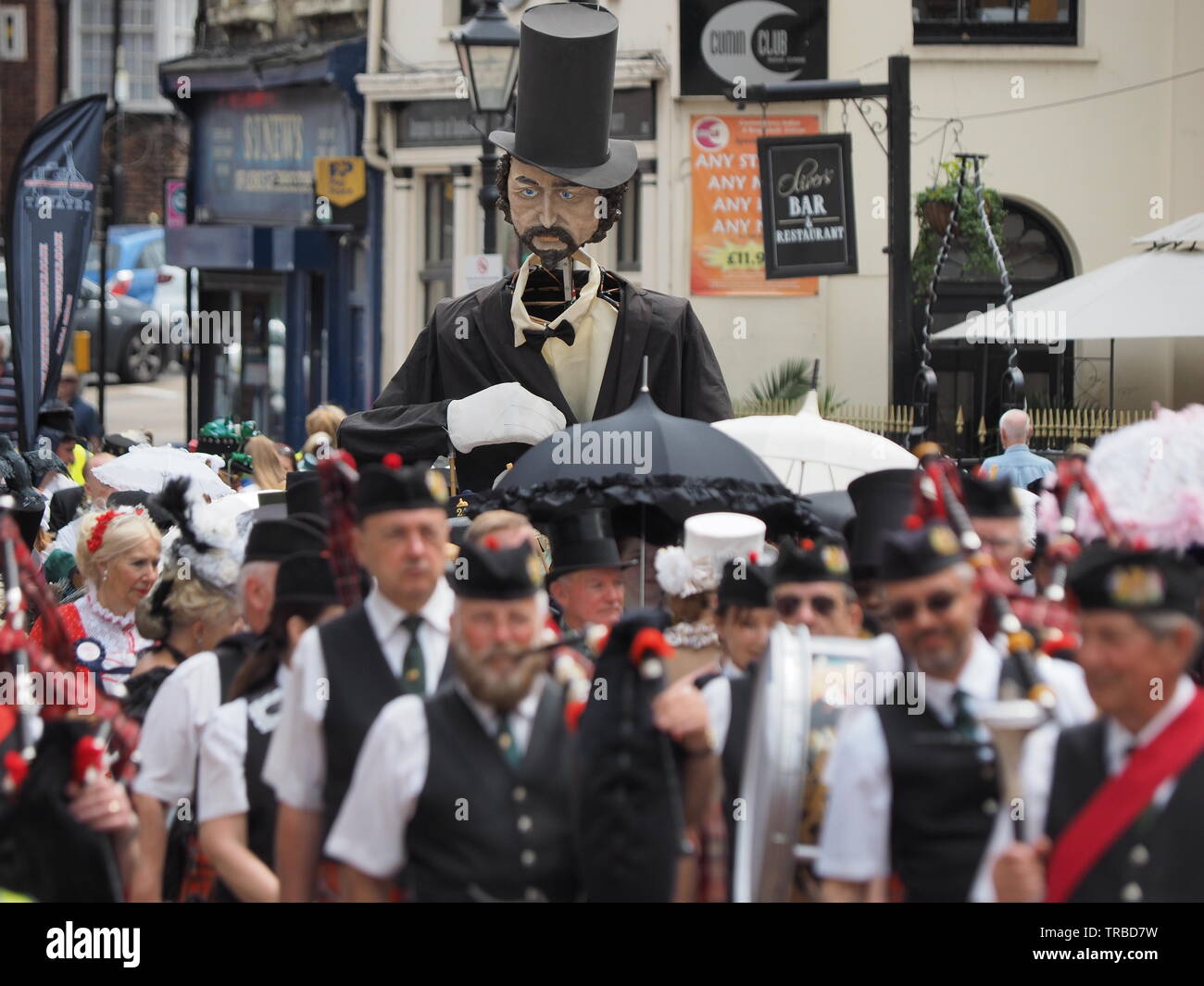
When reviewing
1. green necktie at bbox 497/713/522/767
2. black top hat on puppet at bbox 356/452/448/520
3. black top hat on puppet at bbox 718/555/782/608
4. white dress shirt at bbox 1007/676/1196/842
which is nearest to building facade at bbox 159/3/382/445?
black top hat on puppet at bbox 718/555/782/608

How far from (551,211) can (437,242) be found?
45.7ft

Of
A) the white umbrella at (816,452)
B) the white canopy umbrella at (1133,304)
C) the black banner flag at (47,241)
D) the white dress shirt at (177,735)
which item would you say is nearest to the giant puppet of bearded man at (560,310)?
the white umbrella at (816,452)

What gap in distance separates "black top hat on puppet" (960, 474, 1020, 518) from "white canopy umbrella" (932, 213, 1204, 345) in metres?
8.35

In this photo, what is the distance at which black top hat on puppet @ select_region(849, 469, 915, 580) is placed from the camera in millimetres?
5113

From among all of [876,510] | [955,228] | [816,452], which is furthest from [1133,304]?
[876,510]

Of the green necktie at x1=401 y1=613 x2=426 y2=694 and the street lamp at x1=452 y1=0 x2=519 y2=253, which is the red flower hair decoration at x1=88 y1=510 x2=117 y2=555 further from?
the street lamp at x1=452 y1=0 x2=519 y2=253

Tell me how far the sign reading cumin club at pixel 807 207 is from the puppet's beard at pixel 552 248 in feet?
27.7

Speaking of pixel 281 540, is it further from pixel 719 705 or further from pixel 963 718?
pixel 963 718

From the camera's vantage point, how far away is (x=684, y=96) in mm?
17703

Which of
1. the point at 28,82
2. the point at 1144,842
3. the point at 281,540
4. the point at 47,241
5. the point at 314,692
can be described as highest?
the point at 28,82

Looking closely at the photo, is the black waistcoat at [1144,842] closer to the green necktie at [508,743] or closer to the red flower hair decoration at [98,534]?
the green necktie at [508,743]

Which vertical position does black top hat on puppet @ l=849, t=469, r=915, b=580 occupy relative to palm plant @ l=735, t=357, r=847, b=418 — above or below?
above

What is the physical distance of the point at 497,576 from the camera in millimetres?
3850
